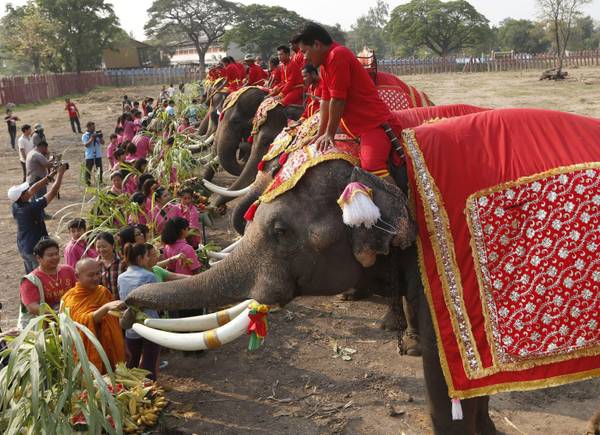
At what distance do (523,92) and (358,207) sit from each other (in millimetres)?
26904

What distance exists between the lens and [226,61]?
13.5m

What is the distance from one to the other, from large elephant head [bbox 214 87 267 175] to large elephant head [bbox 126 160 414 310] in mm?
6279

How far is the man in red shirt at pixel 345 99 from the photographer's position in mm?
3303

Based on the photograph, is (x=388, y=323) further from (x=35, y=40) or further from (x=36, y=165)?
(x=35, y=40)

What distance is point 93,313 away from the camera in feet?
13.0

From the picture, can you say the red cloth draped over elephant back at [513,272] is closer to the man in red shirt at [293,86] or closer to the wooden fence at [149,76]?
the man in red shirt at [293,86]

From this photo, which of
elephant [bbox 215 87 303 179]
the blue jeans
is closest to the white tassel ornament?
the blue jeans

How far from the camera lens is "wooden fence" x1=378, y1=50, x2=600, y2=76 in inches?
1677

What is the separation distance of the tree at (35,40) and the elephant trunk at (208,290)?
5218 centimetres

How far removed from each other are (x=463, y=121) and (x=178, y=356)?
3.58m

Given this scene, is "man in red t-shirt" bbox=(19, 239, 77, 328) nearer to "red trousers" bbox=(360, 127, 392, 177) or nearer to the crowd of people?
the crowd of people

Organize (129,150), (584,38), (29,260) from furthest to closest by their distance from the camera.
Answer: (584,38) < (129,150) < (29,260)

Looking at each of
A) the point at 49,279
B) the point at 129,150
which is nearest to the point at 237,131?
the point at 129,150

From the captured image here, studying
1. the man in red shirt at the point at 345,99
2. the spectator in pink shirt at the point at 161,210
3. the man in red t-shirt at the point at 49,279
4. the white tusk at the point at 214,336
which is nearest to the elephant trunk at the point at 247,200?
the spectator in pink shirt at the point at 161,210
